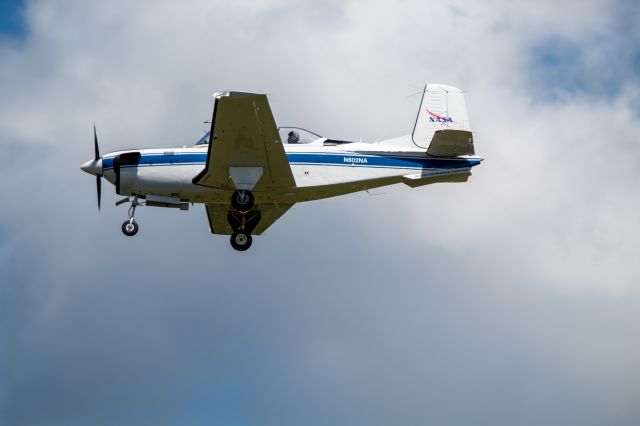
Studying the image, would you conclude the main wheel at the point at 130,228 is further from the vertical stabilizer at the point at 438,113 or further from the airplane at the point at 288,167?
the vertical stabilizer at the point at 438,113

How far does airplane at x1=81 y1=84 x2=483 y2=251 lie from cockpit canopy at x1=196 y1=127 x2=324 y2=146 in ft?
0.08

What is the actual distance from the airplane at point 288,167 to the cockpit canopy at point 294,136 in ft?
0.08

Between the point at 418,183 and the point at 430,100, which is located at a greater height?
the point at 430,100

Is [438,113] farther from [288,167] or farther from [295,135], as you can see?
[288,167]

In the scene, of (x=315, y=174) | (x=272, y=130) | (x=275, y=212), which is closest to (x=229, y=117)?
(x=272, y=130)

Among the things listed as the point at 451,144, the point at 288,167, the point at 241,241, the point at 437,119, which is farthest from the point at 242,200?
the point at 437,119

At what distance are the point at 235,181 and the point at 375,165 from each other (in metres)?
3.65

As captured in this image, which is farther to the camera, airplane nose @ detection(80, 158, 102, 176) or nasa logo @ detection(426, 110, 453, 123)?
nasa logo @ detection(426, 110, 453, 123)

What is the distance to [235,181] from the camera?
28266 mm

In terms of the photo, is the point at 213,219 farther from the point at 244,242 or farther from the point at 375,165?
the point at 375,165

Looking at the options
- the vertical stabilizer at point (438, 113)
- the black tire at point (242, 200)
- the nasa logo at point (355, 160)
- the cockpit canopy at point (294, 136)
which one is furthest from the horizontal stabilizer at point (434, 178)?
the black tire at point (242, 200)

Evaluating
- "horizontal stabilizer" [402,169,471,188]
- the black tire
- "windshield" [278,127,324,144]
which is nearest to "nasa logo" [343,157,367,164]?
"windshield" [278,127,324,144]

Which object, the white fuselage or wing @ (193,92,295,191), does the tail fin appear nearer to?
the white fuselage

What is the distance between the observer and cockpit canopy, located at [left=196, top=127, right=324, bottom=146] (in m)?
28.7
